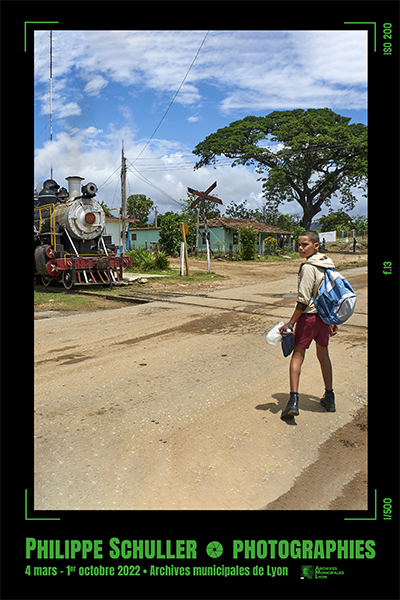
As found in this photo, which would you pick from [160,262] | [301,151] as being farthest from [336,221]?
[160,262]

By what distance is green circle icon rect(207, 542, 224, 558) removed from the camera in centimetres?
167

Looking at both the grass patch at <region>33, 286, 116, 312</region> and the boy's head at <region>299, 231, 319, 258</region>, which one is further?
the grass patch at <region>33, 286, 116, 312</region>

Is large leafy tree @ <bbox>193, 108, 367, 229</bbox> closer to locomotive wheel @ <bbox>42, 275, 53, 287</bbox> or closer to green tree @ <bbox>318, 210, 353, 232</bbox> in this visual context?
green tree @ <bbox>318, 210, 353, 232</bbox>

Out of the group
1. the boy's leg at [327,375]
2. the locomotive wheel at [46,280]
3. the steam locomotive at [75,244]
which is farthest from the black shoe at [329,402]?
the locomotive wheel at [46,280]

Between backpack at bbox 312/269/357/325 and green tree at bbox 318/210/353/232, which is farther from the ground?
green tree at bbox 318/210/353/232

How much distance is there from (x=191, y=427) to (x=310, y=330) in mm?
1339

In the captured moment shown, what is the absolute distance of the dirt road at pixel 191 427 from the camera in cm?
273

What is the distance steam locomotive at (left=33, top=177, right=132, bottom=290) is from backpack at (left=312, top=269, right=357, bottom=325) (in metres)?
11.5

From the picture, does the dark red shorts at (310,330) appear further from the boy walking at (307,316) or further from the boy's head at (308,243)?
the boy's head at (308,243)

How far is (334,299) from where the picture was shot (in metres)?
3.57

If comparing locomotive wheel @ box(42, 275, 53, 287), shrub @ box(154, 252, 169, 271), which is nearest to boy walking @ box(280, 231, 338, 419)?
locomotive wheel @ box(42, 275, 53, 287)

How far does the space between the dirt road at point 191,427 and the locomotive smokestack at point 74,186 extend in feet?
31.9

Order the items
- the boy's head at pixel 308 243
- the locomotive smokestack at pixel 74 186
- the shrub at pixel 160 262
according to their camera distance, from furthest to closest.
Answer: the shrub at pixel 160 262
the locomotive smokestack at pixel 74 186
the boy's head at pixel 308 243

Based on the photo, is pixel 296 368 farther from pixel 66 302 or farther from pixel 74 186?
pixel 74 186
